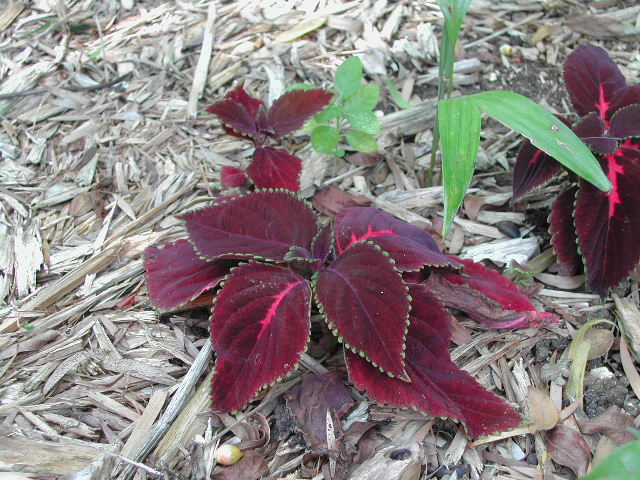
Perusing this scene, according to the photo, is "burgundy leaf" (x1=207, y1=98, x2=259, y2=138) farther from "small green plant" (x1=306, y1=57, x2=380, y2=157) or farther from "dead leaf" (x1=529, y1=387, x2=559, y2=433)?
"dead leaf" (x1=529, y1=387, x2=559, y2=433)

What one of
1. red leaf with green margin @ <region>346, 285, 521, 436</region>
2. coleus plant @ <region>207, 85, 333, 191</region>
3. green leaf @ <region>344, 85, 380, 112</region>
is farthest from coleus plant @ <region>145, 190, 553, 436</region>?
green leaf @ <region>344, 85, 380, 112</region>

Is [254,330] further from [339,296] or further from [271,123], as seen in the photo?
[271,123]

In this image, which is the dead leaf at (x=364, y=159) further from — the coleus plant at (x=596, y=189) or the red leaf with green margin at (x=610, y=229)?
the red leaf with green margin at (x=610, y=229)

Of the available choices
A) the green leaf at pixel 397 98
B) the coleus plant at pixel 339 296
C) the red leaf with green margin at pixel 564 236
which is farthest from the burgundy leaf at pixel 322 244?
the green leaf at pixel 397 98

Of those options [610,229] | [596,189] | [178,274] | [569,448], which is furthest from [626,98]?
[178,274]

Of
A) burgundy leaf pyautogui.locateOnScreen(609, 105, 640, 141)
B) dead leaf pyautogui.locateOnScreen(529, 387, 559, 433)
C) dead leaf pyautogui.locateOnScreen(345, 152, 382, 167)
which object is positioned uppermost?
burgundy leaf pyautogui.locateOnScreen(609, 105, 640, 141)

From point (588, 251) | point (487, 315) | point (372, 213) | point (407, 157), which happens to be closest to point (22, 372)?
point (372, 213)
